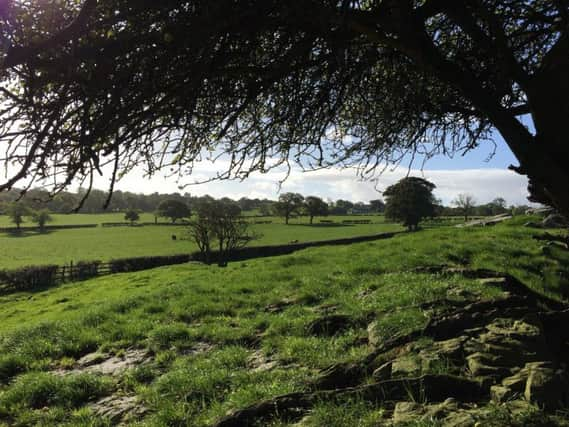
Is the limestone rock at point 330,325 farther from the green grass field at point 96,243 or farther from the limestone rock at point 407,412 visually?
the green grass field at point 96,243

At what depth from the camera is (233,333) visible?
297 inches

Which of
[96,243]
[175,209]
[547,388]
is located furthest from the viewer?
[175,209]

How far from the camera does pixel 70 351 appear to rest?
7.87 metres

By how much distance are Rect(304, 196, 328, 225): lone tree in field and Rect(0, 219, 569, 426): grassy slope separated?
96.0 m

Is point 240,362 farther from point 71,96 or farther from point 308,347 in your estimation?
point 71,96

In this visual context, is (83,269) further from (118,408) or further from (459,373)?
(459,373)

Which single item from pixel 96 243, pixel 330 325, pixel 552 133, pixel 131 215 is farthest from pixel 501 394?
pixel 131 215

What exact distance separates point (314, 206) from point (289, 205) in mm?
9957

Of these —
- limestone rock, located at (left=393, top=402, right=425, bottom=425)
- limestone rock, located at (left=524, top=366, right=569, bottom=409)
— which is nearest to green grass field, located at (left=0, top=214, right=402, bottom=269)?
limestone rock, located at (left=393, top=402, right=425, bottom=425)

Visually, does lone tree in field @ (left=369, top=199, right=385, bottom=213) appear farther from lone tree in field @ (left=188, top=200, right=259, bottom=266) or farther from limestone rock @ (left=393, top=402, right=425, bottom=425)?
limestone rock @ (left=393, top=402, right=425, bottom=425)

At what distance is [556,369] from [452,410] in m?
1.18

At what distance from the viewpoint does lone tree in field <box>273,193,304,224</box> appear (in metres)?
104

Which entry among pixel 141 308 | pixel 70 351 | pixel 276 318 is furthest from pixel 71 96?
pixel 141 308

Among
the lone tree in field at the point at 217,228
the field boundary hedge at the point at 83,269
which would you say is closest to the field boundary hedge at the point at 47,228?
the field boundary hedge at the point at 83,269
